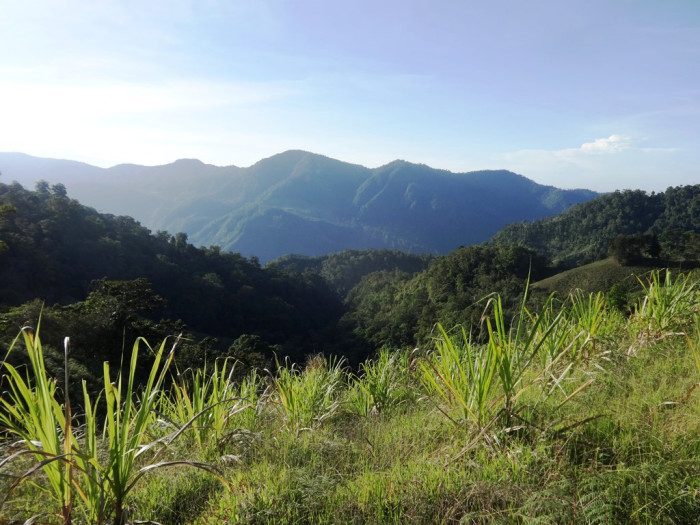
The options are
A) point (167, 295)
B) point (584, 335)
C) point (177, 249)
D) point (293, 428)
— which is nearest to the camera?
point (293, 428)

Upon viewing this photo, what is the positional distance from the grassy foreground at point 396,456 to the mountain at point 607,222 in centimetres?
7076

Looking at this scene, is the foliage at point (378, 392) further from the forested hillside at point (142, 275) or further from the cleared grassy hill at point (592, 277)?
the cleared grassy hill at point (592, 277)

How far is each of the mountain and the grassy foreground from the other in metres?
70.8

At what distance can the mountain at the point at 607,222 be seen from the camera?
73.4 m

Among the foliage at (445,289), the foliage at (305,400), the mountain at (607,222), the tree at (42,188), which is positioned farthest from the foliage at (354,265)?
the foliage at (305,400)

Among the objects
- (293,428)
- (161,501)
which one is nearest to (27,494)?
(161,501)

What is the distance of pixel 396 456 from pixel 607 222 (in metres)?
91.2

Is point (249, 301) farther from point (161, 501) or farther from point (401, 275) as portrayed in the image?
point (161, 501)

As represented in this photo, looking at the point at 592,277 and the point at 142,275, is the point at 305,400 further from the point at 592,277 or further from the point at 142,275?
the point at 592,277

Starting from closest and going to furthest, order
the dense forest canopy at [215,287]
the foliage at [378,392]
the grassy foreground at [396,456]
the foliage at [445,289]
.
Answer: the grassy foreground at [396,456] → the foliage at [378,392] → the dense forest canopy at [215,287] → the foliage at [445,289]

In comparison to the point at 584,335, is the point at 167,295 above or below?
below

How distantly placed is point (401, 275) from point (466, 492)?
2689 inches

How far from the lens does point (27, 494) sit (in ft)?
5.83

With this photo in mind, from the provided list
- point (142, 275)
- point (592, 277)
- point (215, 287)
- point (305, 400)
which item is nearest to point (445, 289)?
point (592, 277)
